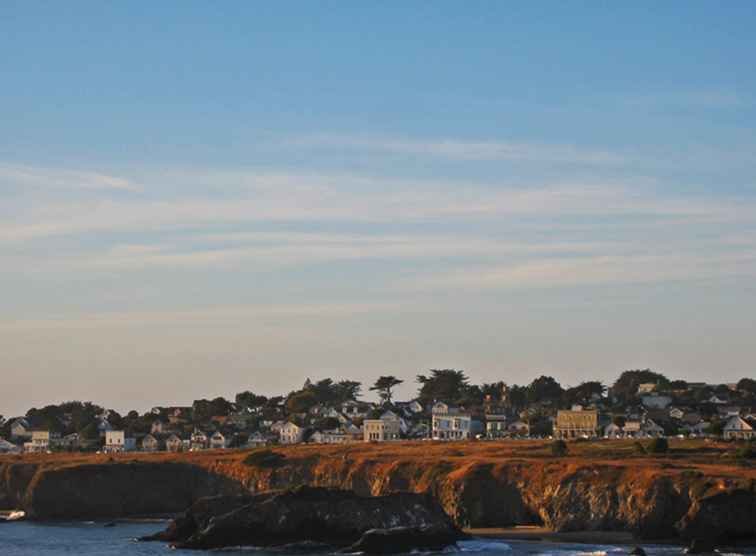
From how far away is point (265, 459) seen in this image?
12938 cm

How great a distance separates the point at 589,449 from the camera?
406ft

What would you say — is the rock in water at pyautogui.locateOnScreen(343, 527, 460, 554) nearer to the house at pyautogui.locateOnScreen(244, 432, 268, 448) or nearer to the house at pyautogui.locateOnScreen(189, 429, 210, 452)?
the house at pyautogui.locateOnScreen(244, 432, 268, 448)

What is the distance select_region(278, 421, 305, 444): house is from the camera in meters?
182

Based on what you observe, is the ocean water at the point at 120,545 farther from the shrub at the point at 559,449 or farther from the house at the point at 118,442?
the house at the point at 118,442

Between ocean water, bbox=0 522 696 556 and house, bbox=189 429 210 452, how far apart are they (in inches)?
2386

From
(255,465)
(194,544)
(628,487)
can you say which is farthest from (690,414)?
(194,544)

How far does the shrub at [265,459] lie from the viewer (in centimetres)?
12800

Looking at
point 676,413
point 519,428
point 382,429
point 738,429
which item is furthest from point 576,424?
point 382,429

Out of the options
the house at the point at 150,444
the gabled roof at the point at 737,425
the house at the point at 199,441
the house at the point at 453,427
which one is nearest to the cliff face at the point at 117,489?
the house at the point at 199,441

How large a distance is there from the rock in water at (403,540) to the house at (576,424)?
75484mm

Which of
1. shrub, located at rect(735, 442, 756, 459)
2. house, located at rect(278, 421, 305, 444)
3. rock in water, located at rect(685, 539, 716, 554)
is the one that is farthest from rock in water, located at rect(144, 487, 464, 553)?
house, located at rect(278, 421, 305, 444)

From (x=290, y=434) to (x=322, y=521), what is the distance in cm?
9051

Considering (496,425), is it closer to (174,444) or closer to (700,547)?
(174,444)

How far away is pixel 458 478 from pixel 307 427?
8653cm
